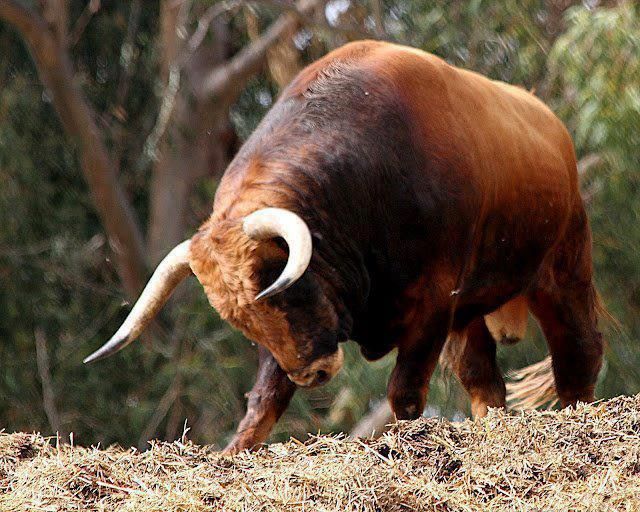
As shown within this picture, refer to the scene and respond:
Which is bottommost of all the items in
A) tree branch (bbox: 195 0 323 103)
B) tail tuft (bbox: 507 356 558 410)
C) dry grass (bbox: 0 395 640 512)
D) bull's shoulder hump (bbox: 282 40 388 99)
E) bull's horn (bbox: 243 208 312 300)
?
tail tuft (bbox: 507 356 558 410)

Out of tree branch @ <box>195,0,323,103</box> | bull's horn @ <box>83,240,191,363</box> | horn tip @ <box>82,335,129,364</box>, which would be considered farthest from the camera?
tree branch @ <box>195,0,323,103</box>

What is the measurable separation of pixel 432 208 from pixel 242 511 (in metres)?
2.83

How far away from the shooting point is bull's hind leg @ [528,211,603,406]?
8.39m

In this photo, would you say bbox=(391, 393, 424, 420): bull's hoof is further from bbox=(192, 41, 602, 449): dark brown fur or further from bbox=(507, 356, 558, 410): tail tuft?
bbox=(507, 356, 558, 410): tail tuft

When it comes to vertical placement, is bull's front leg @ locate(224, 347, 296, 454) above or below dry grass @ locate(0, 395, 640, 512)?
below

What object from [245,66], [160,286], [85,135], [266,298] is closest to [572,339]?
[266,298]

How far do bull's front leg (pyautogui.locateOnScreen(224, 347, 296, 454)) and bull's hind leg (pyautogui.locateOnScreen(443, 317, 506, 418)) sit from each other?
5.65ft

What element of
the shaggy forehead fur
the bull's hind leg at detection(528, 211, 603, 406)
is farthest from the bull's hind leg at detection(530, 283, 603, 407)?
the shaggy forehead fur

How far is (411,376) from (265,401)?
759 mm

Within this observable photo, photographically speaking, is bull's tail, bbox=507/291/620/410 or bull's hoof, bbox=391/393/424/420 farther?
bull's tail, bbox=507/291/620/410

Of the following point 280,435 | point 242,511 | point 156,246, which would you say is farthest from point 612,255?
point 242,511

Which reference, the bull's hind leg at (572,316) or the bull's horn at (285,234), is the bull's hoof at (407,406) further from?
the bull's hind leg at (572,316)

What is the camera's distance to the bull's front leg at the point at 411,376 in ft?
23.4

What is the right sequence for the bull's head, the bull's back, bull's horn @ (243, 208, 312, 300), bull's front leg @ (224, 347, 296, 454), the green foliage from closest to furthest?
bull's horn @ (243, 208, 312, 300), the bull's head, bull's front leg @ (224, 347, 296, 454), the bull's back, the green foliage
